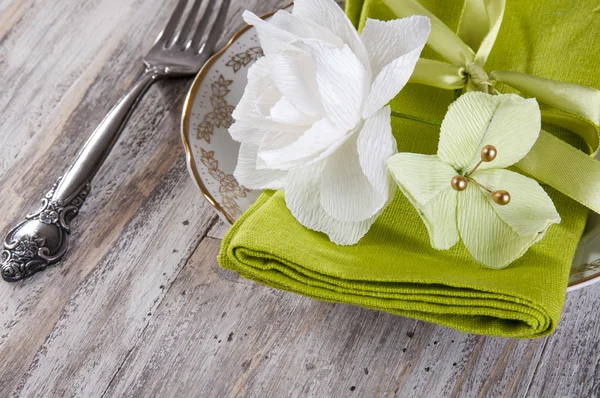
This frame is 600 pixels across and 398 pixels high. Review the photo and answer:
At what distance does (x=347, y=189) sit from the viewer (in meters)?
0.40

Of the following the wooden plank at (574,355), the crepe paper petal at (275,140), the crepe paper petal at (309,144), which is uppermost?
the crepe paper petal at (309,144)

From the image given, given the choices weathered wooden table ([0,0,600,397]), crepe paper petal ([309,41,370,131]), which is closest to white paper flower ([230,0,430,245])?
crepe paper petal ([309,41,370,131])

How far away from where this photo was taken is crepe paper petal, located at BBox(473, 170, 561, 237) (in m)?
0.38

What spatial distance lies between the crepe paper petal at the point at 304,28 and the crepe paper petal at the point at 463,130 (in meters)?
0.09

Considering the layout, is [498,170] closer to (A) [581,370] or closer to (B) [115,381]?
(A) [581,370]

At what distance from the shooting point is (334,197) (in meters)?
0.41

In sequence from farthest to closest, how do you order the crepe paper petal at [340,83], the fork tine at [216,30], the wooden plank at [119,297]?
the fork tine at [216,30] < the wooden plank at [119,297] < the crepe paper petal at [340,83]

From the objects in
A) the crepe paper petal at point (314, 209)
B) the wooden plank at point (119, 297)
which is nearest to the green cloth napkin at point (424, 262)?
the crepe paper petal at point (314, 209)

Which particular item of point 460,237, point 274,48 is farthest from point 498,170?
point 274,48

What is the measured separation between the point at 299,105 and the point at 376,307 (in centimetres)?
14

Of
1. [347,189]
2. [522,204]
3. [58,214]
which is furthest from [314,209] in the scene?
[58,214]

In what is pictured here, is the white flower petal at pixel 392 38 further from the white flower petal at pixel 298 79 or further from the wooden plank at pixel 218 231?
the wooden plank at pixel 218 231

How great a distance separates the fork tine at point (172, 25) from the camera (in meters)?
0.67

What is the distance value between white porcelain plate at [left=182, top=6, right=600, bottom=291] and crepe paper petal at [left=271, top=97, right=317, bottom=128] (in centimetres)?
12
